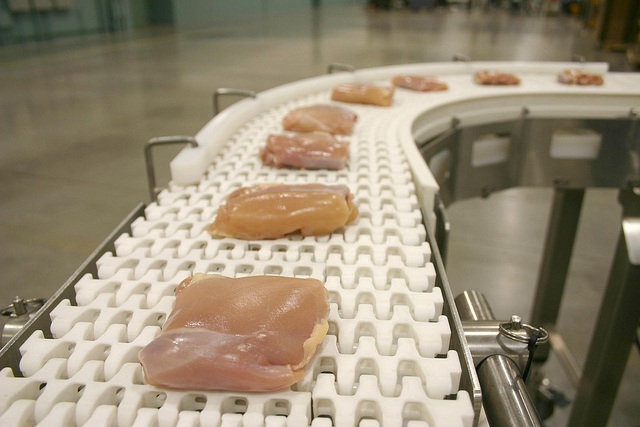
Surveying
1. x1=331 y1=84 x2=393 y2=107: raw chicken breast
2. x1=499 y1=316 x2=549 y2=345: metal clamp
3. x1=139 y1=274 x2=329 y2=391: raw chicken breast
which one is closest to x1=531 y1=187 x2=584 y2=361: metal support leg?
x1=331 y1=84 x2=393 y2=107: raw chicken breast

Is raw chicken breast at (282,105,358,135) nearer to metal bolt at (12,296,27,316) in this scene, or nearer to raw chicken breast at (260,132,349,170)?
raw chicken breast at (260,132,349,170)

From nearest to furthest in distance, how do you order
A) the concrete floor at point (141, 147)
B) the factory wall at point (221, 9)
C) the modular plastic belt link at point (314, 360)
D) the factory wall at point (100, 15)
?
1. the modular plastic belt link at point (314, 360)
2. the concrete floor at point (141, 147)
3. the factory wall at point (100, 15)
4. the factory wall at point (221, 9)

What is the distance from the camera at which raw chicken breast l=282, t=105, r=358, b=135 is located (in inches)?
88.7

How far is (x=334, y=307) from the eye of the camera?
1.16 metres

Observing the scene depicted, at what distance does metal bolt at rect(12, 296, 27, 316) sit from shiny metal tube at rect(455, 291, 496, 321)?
3.96 ft

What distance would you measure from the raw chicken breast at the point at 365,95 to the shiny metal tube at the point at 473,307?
153 cm

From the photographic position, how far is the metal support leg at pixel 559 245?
380 centimetres

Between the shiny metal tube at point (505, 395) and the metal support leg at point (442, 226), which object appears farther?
the metal support leg at point (442, 226)

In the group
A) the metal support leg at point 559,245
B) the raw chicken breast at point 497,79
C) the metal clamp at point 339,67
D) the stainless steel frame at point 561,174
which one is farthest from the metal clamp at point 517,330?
the metal support leg at point 559,245

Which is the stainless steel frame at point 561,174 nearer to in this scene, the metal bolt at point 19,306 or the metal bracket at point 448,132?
the metal bracket at point 448,132

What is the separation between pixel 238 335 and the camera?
0.99m

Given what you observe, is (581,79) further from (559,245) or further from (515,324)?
(515,324)

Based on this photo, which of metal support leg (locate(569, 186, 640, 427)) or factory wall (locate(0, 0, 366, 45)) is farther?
factory wall (locate(0, 0, 366, 45))

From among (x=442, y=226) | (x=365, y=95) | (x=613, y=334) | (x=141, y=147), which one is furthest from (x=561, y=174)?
Answer: (x=141, y=147)
